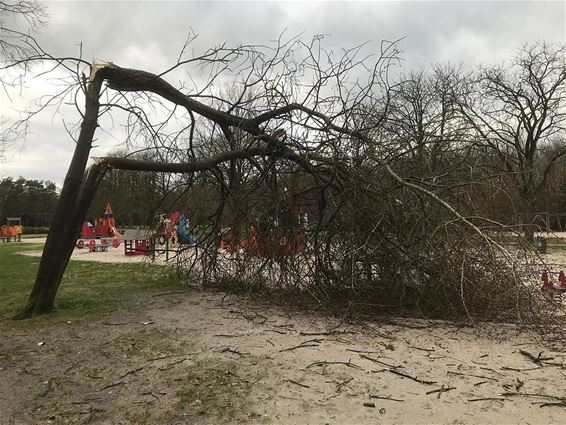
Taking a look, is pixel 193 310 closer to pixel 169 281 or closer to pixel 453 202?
pixel 169 281

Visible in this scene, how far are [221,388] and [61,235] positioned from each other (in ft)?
12.1

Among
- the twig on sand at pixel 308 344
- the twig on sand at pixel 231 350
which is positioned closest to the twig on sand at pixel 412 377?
the twig on sand at pixel 308 344

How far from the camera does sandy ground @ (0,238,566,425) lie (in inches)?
132

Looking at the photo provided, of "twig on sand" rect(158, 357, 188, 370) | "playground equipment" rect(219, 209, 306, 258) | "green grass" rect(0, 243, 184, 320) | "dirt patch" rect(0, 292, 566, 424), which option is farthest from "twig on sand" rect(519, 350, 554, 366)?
"green grass" rect(0, 243, 184, 320)

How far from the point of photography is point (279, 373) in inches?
160

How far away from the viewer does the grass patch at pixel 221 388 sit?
3.38m

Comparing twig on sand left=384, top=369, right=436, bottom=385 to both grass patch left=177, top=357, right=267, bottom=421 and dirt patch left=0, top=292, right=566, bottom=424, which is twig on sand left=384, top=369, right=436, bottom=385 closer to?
dirt patch left=0, top=292, right=566, bottom=424

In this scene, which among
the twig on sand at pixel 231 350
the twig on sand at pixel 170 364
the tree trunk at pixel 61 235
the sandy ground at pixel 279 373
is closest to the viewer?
the sandy ground at pixel 279 373

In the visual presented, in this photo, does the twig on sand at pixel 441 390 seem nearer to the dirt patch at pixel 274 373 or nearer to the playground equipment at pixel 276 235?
the dirt patch at pixel 274 373

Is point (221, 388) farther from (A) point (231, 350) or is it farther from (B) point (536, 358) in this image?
(B) point (536, 358)

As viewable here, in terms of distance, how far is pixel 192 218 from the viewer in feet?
31.6

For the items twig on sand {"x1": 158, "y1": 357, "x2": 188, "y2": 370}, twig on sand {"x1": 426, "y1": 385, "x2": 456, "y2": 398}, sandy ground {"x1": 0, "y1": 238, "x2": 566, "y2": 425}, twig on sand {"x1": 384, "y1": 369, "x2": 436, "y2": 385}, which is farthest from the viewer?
twig on sand {"x1": 158, "y1": 357, "x2": 188, "y2": 370}

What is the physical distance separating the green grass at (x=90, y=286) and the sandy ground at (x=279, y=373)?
936mm

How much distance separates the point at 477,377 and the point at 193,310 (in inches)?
154
